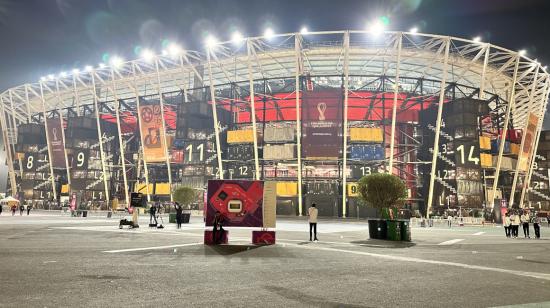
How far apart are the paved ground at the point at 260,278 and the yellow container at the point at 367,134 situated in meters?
40.0

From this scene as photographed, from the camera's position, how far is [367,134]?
53562 mm

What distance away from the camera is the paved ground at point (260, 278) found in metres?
6.45

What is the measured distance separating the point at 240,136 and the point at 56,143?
4113 cm

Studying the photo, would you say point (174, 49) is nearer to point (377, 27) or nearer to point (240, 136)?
point (240, 136)

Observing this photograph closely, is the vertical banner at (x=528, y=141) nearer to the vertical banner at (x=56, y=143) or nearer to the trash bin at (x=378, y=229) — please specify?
the trash bin at (x=378, y=229)

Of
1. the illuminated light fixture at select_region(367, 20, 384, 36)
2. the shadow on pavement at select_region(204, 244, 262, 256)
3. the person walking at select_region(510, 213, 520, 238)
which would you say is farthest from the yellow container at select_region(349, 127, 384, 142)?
the shadow on pavement at select_region(204, 244, 262, 256)

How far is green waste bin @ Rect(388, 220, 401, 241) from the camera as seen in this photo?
759 inches

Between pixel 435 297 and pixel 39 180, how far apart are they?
94.2 metres

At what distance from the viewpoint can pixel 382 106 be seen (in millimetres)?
58344

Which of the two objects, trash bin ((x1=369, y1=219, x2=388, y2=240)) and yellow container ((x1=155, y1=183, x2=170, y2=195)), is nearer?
trash bin ((x1=369, y1=219, x2=388, y2=240))

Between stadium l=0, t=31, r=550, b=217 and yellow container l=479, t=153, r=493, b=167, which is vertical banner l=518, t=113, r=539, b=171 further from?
yellow container l=479, t=153, r=493, b=167

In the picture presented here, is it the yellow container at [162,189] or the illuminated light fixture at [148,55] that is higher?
the illuminated light fixture at [148,55]

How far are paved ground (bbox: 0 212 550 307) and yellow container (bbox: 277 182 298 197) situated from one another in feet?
133

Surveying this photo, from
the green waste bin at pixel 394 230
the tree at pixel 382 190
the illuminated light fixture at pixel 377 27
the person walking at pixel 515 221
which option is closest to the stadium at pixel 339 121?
the illuminated light fixture at pixel 377 27
